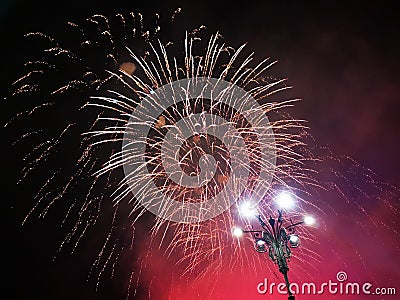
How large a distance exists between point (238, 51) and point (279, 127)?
3.40 meters

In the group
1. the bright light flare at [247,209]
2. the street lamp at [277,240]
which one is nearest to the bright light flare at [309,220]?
the street lamp at [277,240]

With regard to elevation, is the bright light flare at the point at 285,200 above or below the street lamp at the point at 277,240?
above

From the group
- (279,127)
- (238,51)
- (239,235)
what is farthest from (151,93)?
(239,235)

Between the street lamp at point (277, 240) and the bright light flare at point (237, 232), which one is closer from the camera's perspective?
the street lamp at point (277, 240)

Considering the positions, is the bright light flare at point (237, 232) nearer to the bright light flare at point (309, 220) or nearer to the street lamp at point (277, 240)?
the street lamp at point (277, 240)

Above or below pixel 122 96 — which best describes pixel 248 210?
below

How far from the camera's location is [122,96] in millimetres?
14992

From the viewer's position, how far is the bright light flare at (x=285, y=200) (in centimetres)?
1274

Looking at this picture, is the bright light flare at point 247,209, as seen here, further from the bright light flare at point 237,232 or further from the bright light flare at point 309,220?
the bright light flare at point 309,220

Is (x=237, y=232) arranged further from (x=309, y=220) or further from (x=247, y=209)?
(x=309, y=220)

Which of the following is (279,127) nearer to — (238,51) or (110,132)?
(238,51)

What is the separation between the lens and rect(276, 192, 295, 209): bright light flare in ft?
41.8

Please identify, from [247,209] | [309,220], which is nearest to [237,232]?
[247,209]

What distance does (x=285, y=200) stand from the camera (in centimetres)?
1280
